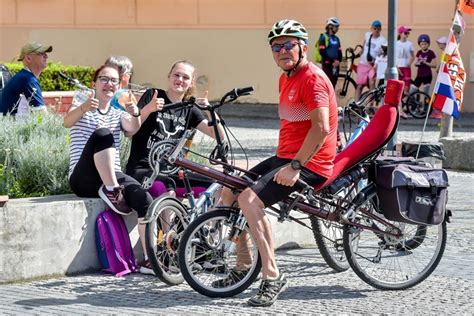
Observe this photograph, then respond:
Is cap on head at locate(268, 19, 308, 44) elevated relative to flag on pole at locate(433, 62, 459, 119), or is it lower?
elevated

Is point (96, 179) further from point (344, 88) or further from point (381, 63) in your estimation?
point (344, 88)

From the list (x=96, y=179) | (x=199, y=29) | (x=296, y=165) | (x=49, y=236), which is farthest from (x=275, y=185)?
(x=199, y=29)

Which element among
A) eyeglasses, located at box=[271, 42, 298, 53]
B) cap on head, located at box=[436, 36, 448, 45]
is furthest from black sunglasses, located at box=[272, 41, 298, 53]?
cap on head, located at box=[436, 36, 448, 45]

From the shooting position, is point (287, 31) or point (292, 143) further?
point (292, 143)

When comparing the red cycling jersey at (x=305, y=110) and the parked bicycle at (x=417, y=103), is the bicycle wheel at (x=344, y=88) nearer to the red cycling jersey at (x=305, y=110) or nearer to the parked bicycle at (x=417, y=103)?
the parked bicycle at (x=417, y=103)

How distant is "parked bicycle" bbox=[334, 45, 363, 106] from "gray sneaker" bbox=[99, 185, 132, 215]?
16522 mm

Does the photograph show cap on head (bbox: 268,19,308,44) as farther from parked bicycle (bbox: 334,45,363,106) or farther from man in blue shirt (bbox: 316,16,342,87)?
parked bicycle (bbox: 334,45,363,106)

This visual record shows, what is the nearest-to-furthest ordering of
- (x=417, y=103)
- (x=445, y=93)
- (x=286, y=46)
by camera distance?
(x=286, y=46), (x=445, y=93), (x=417, y=103)

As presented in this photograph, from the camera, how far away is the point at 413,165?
26.7 feet

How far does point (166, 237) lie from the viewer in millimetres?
8164

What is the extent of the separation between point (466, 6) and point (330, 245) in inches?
269

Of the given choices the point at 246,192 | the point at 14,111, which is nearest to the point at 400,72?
the point at 14,111

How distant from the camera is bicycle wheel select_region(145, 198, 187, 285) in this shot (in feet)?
26.1

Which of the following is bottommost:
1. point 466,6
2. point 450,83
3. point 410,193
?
point 410,193
